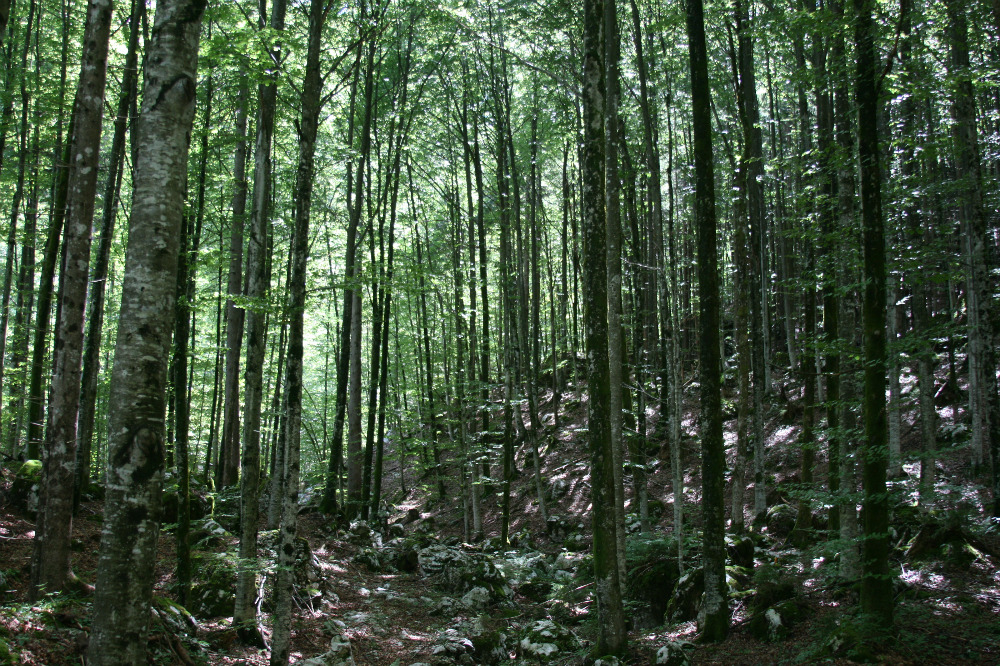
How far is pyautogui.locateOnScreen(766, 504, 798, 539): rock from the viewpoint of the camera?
39.1 ft

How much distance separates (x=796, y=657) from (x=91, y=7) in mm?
10533

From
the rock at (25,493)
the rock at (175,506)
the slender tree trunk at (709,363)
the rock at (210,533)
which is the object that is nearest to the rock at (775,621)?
the slender tree trunk at (709,363)

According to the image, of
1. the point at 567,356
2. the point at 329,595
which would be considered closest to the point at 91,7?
the point at 329,595

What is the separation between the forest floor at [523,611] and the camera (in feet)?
18.3

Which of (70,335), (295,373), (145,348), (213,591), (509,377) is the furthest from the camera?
(509,377)

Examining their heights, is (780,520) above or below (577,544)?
above

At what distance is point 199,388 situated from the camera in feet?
79.3

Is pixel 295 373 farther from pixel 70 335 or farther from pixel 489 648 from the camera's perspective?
pixel 489 648

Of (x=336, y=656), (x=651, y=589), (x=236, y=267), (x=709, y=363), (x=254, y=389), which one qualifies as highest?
(x=236, y=267)

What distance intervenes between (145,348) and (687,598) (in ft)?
27.1

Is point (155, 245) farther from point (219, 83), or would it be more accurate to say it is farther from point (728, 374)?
point (728, 374)

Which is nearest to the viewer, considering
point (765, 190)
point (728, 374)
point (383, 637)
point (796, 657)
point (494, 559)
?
point (796, 657)

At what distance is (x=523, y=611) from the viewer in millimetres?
10398

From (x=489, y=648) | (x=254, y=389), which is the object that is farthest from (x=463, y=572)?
(x=254, y=389)
